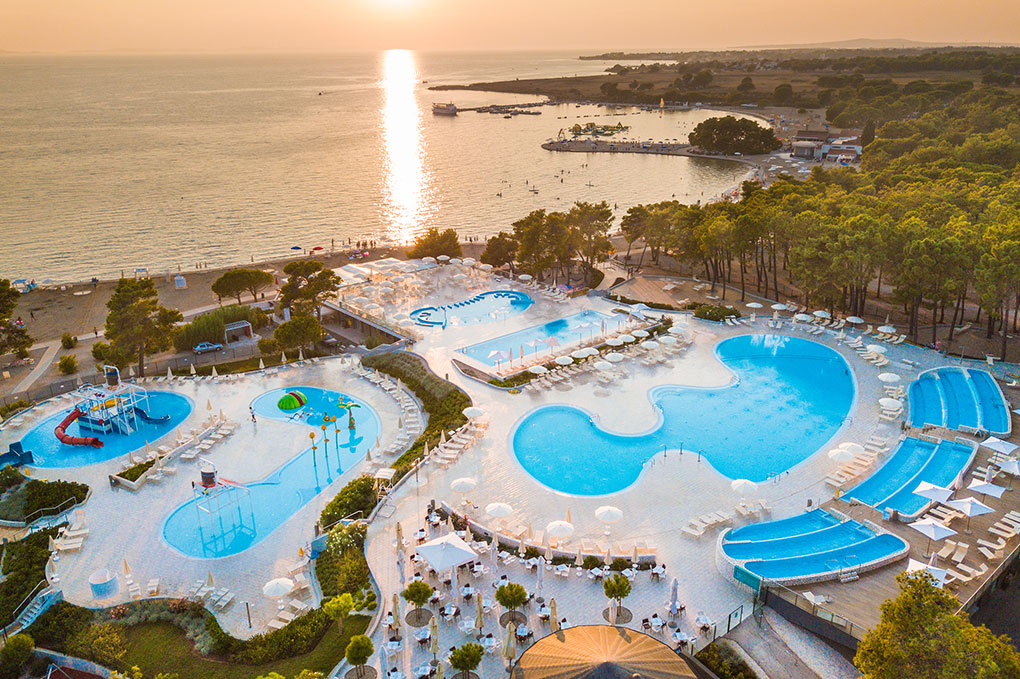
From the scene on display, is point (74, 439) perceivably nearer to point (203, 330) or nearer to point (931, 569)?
point (203, 330)

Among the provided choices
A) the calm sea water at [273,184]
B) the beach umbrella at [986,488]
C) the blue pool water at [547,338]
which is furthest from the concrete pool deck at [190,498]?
the calm sea water at [273,184]

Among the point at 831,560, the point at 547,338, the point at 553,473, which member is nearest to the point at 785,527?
the point at 831,560

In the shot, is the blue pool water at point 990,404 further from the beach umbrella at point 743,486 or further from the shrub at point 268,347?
the shrub at point 268,347

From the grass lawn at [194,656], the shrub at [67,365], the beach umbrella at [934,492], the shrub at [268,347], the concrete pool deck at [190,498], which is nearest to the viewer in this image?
the grass lawn at [194,656]

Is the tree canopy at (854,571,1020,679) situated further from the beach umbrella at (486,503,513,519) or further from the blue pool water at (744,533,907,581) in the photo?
the beach umbrella at (486,503,513,519)

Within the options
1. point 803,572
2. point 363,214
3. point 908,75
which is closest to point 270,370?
point 803,572

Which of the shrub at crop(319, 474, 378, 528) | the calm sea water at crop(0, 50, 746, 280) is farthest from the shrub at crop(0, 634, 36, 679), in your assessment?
→ the calm sea water at crop(0, 50, 746, 280)
